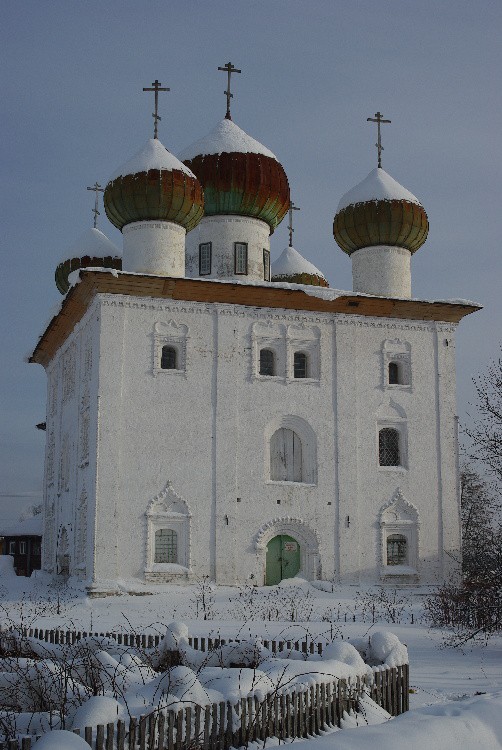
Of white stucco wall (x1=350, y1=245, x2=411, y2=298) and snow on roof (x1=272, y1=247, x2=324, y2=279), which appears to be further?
snow on roof (x1=272, y1=247, x2=324, y2=279)

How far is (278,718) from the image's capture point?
7262mm

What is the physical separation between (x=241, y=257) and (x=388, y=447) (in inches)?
247

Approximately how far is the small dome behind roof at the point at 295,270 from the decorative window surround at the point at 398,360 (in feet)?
23.5

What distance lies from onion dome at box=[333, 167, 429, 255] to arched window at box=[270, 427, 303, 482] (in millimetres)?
5896

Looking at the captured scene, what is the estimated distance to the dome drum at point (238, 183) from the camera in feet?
80.6

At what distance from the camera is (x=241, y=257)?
2478cm

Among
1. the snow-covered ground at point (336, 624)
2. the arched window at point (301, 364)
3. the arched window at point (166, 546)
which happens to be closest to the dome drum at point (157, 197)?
the arched window at point (301, 364)

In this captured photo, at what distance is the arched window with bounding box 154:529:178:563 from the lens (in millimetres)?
21156

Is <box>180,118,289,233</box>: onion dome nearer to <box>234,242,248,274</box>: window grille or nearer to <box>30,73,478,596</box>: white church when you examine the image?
<box>30,73,478,596</box>: white church

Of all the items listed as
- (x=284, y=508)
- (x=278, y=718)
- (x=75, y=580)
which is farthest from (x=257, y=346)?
(x=278, y=718)

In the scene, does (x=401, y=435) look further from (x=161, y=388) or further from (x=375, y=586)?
(x=161, y=388)

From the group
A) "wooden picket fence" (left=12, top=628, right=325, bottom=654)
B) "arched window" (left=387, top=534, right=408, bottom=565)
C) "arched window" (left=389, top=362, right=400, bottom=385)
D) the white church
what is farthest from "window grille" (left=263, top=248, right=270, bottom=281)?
"wooden picket fence" (left=12, top=628, right=325, bottom=654)

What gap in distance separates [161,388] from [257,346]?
265cm

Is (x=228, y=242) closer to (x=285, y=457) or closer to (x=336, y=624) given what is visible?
(x=285, y=457)
